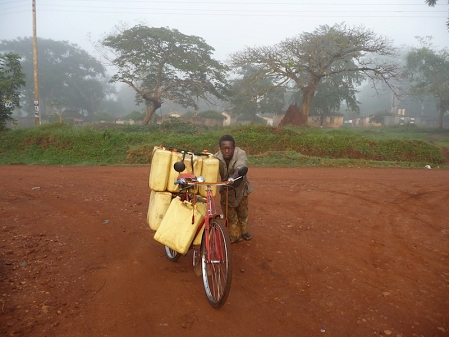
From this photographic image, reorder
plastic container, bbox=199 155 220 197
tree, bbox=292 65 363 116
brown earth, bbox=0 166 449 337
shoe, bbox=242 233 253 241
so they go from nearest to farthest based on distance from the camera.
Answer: brown earth, bbox=0 166 449 337 < plastic container, bbox=199 155 220 197 < shoe, bbox=242 233 253 241 < tree, bbox=292 65 363 116

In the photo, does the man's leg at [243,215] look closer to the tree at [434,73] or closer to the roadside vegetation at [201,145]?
the roadside vegetation at [201,145]

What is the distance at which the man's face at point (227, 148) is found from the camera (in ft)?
14.8

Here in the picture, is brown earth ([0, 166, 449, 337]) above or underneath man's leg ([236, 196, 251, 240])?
underneath

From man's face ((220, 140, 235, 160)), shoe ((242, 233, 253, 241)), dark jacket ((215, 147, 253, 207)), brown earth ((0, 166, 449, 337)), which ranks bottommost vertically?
brown earth ((0, 166, 449, 337))

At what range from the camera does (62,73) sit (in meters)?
47.0

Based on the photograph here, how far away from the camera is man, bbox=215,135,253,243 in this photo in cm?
452

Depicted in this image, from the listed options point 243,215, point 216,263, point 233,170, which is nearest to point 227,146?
point 233,170

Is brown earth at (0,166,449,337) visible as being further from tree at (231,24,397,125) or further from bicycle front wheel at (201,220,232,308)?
tree at (231,24,397,125)

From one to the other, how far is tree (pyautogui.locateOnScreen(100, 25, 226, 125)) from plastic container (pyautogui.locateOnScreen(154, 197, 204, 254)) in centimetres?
2299

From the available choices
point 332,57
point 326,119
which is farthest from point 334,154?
point 326,119

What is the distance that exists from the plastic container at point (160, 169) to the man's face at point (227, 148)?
0.71 m

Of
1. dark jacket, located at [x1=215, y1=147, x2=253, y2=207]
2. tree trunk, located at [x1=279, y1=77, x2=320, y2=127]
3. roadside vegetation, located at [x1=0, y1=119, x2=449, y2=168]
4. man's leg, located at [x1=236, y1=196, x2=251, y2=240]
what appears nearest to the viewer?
dark jacket, located at [x1=215, y1=147, x2=253, y2=207]

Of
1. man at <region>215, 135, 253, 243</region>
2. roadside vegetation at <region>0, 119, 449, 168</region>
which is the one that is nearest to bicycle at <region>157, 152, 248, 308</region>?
man at <region>215, 135, 253, 243</region>

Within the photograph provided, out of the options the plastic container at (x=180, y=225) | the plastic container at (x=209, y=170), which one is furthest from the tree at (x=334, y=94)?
the plastic container at (x=180, y=225)
